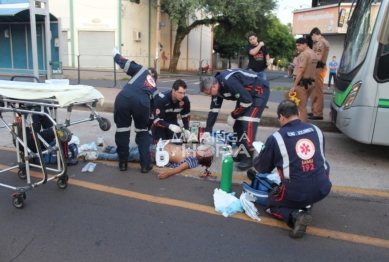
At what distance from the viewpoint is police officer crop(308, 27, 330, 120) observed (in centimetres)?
710

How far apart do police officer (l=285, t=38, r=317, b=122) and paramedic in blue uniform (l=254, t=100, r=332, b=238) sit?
3.41 meters

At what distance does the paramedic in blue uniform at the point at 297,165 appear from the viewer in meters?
3.13

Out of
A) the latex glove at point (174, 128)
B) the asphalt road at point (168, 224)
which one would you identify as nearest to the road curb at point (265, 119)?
the asphalt road at point (168, 224)

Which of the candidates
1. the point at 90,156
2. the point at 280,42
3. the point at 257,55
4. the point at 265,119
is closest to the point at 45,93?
the point at 90,156

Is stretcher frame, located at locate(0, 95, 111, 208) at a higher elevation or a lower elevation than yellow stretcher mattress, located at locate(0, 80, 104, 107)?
lower

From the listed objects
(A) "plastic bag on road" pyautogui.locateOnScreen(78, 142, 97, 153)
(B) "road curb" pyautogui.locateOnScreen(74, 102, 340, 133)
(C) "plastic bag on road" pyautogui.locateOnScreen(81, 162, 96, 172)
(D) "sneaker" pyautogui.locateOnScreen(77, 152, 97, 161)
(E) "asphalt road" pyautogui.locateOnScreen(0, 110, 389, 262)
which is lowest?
(E) "asphalt road" pyautogui.locateOnScreen(0, 110, 389, 262)

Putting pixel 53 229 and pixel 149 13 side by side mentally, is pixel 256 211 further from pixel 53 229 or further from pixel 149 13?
pixel 149 13

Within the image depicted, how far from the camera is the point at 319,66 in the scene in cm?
718

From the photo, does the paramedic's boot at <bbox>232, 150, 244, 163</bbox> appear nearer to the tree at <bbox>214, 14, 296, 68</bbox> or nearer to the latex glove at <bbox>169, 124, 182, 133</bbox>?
the latex glove at <bbox>169, 124, 182, 133</bbox>

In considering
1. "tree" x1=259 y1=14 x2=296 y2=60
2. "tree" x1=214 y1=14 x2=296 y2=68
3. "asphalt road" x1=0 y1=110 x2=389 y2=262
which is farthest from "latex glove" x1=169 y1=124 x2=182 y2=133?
"tree" x1=259 y1=14 x2=296 y2=60

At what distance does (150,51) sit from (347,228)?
23464 mm

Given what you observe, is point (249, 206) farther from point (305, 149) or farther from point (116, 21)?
point (116, 21)

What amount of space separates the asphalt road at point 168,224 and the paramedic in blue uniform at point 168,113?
0.97m

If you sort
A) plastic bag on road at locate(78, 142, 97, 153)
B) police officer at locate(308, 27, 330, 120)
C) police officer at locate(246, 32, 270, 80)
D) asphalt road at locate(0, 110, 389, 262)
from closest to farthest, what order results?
asphalt road at locate(0, 110, 389, 262)
plastic bag on road at locate(78, 142, 97, 153)
police officer at locate(308, 27, 330, 120)
police officer at locate(246, 32, 270, 80)
